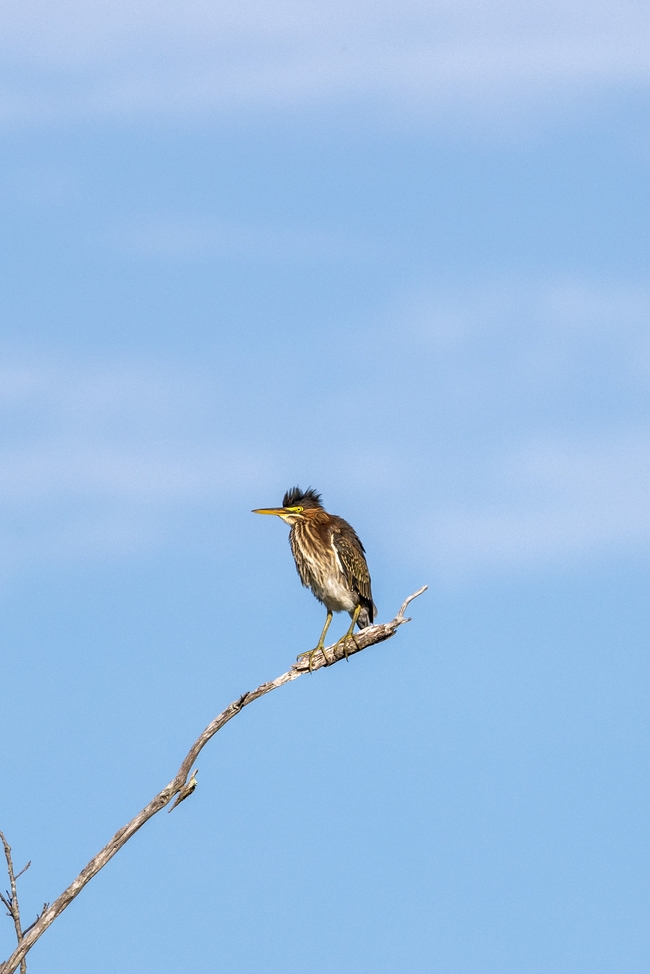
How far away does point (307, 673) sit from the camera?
14406mm

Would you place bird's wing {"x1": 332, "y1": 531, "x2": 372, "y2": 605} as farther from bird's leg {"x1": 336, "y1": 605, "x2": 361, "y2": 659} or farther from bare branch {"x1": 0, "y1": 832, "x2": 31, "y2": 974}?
bare branch {"x1": 0, "y1": 832, "x2": 31, "y2": 974}

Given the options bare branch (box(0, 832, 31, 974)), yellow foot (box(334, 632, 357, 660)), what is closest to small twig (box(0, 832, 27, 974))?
bare branch (box(0, 832, 31, 974))

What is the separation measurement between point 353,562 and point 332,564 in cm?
23

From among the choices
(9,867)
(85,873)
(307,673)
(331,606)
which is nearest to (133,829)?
(85,873)

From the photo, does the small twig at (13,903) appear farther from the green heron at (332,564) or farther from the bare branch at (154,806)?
the green heron at (332,564)

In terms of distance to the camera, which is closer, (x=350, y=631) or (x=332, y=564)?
(x=350, y=631)

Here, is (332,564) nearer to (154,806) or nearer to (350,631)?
(350,631)

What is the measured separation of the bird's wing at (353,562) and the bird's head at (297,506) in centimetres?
60

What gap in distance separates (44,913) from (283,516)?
23.3 ft

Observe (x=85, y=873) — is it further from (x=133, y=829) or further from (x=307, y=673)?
(x=307, y=673)

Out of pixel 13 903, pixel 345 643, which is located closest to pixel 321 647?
pixel 345 643

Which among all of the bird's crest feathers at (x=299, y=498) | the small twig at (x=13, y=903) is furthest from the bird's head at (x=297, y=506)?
the small twig at (x=13, y=903)

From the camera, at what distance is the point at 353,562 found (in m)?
17.1

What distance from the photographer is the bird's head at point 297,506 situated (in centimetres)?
1786
